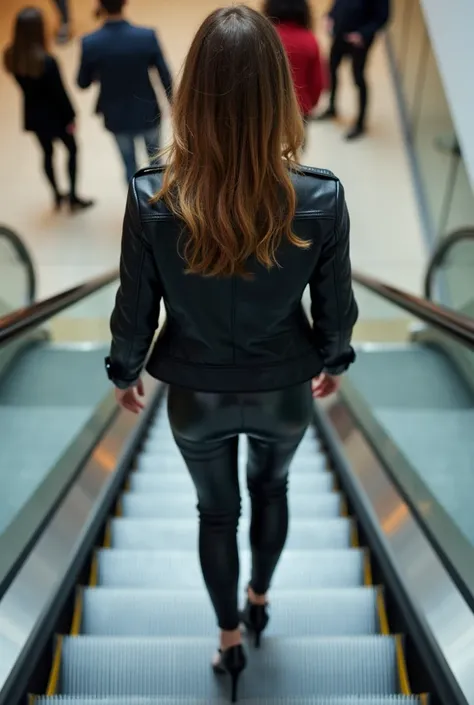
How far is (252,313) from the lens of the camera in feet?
4.34

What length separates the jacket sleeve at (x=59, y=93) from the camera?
15.8 ft

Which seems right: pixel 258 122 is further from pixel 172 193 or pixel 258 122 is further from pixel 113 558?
pixel 113 558

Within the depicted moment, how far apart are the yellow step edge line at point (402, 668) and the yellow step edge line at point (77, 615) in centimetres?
93

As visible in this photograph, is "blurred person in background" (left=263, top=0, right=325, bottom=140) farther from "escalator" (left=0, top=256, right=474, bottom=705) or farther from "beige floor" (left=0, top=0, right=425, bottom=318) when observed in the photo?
"escalator" (left=0, top=256, right=474, bottom=705)

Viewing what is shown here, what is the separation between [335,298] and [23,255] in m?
3.56

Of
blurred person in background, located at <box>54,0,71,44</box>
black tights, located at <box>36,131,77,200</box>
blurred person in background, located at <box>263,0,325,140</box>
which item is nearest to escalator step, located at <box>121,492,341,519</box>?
blurred person in background, located at <box>263,0,325,140</box>

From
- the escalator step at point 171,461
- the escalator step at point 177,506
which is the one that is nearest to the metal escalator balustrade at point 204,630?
the escalator step at point 177,506

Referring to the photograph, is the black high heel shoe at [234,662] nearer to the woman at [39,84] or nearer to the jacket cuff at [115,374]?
the jacket cuff at [115,374]

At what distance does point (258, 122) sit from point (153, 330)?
19.6 inches

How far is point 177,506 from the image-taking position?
285 centimetres

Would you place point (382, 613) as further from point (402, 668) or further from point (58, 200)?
point (58, 200)

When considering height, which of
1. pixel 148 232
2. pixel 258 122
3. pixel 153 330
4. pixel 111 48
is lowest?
pixel 153 330

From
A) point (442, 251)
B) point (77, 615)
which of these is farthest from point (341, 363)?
point (442, 251)

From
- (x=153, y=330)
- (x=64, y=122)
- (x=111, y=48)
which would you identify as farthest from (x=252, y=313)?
(x=64, y=122)
